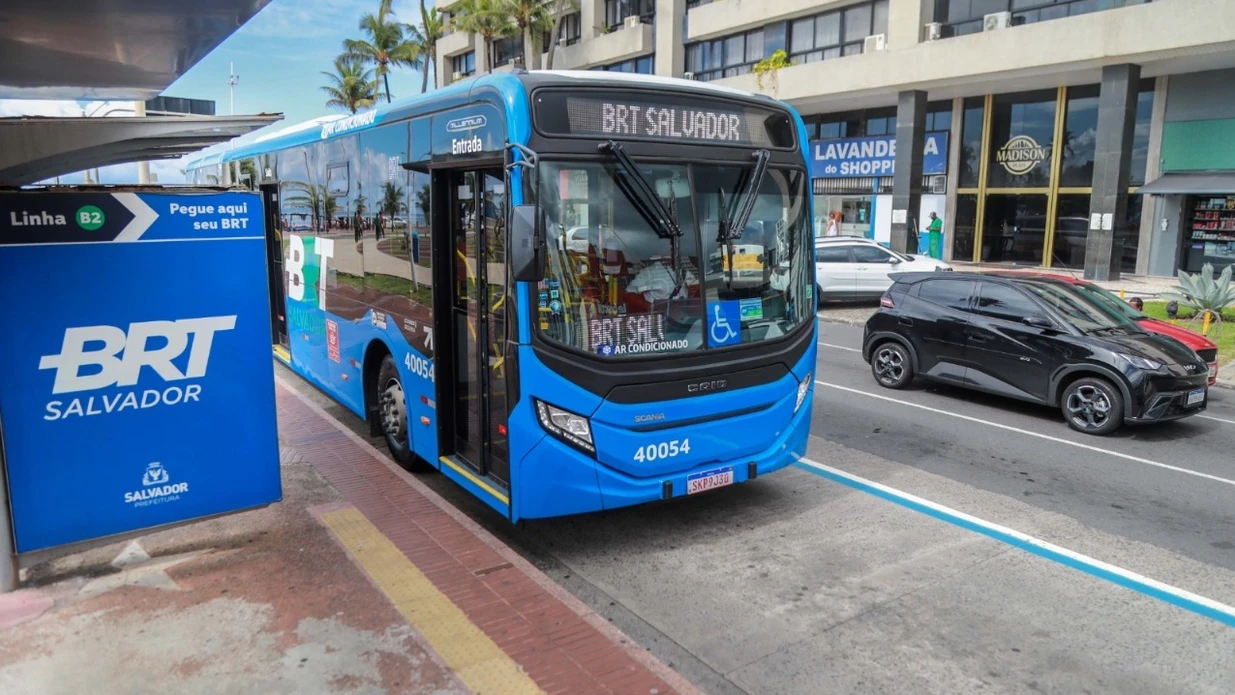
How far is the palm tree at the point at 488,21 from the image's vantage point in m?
39.2

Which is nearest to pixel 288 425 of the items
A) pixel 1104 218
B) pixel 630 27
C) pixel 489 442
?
pixel 489 442

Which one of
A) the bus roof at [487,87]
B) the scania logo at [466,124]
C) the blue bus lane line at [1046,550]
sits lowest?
the blue bus lane line at [1046,550]

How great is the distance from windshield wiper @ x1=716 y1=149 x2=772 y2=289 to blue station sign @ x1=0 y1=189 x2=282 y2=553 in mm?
3092

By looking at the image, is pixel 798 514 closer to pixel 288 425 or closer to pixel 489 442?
pixel 489 442

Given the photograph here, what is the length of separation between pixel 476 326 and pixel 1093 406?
728 cm

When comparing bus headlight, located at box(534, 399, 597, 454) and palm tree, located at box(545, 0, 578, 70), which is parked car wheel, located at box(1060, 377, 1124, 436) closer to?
bus headlight, located at box(534, 399, 597, 454)

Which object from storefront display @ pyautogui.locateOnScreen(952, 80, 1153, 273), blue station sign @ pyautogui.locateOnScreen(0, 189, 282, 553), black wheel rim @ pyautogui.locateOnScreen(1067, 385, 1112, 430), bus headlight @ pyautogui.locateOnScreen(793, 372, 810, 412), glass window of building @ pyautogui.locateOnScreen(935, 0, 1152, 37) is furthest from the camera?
storefront display @ pyautogui.locateOnScreen(952, 80, 1153, 273)

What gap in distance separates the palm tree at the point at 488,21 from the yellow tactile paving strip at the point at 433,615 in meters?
36.1

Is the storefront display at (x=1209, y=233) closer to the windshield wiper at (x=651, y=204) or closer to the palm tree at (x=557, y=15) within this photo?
the windshield wiper at (x=651, y=204)

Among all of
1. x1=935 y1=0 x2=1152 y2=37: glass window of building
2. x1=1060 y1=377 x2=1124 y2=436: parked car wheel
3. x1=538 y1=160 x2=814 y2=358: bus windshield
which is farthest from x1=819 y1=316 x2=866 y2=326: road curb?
x1=538 y1=160 x2=814 y2=358: bus windshield

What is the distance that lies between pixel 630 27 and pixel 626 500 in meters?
35.4

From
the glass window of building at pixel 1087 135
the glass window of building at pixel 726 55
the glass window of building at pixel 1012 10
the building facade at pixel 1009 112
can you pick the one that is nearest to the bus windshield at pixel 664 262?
the building facade at pixel 1009 112

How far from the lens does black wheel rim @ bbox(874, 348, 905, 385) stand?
11.8 m

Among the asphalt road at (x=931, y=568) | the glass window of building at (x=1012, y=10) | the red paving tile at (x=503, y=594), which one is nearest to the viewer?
the red paving tile at (x=503, y=594)
